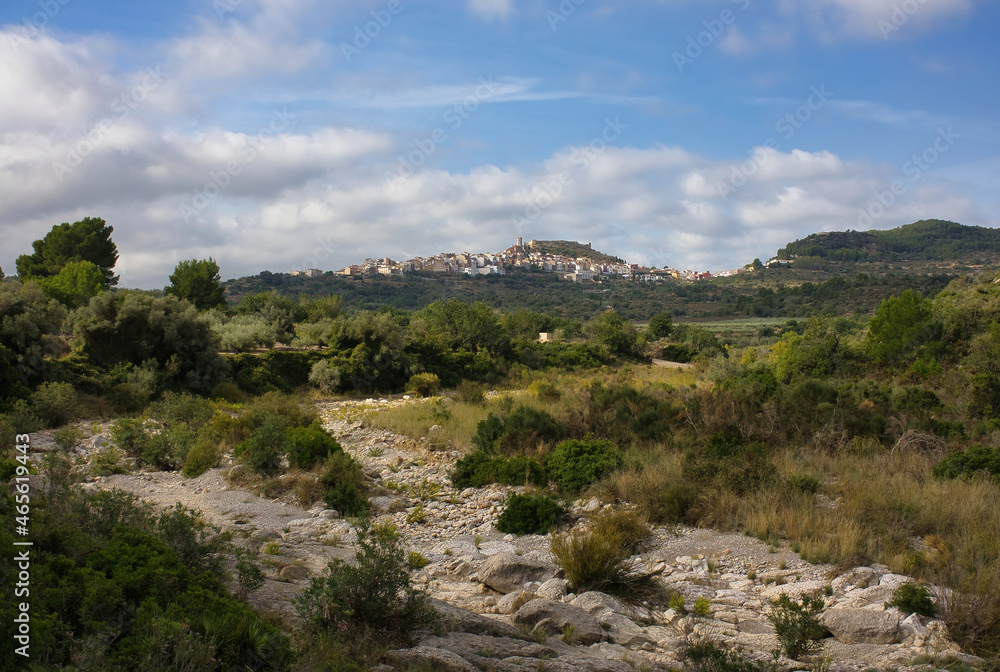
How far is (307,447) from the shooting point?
10219mm

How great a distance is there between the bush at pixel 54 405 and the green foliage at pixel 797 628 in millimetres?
13928

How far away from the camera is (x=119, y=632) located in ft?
10.4

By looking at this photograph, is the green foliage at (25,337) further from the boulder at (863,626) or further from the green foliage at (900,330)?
the green foliage at (900,330)

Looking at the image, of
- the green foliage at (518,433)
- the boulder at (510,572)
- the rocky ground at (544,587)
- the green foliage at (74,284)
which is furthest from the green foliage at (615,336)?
the boulder at (510,572)

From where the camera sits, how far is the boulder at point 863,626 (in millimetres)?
4812

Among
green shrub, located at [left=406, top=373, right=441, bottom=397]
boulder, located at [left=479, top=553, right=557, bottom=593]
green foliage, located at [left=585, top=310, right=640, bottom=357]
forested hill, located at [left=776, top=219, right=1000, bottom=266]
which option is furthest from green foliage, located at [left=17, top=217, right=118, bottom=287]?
forested hill, located at [left=776, top=219, right=1000, bottom=266]

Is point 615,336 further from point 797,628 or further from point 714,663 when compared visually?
point 714,663

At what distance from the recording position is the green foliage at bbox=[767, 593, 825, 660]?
4.65m

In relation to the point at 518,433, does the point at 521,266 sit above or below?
above

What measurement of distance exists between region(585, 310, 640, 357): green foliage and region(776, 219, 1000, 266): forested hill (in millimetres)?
78454

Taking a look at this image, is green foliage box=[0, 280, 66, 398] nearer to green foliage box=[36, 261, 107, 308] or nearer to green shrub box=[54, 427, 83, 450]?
green shrub box=[54, 427, 83, 450]

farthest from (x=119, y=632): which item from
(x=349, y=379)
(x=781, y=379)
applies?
(x=349, y=379)

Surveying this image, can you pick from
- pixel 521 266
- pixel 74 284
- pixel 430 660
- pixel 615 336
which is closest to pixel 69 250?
pixel 74 284

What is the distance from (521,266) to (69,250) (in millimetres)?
90897
